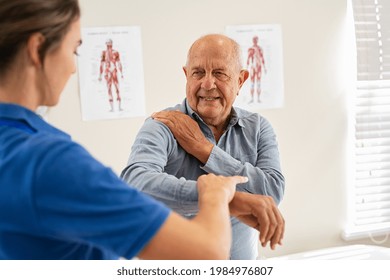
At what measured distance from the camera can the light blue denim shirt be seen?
1.35 meters

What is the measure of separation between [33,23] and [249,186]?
892mm

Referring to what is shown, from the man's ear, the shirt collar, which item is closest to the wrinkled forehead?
the shirt collar

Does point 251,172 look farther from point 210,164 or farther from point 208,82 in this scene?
point 208,82

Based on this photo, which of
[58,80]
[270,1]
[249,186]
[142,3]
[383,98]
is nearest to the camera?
[58,80]

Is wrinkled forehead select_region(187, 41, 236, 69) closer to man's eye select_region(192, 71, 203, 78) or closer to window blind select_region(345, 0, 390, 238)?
man's eye select_region(192, 71, 203, 78)

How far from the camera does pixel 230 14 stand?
2.90 metres

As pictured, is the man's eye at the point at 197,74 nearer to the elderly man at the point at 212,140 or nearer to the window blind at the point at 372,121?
the elderly man at the point at 212,140

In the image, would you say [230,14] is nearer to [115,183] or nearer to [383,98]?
[383,98]


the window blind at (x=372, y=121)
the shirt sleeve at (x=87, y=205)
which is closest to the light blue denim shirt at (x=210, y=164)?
the shirt sleeve at (x=87, y=205)

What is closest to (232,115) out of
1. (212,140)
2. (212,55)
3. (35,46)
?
(212,140)

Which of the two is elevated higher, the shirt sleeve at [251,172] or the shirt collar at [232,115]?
the shirt collar at [232,115]

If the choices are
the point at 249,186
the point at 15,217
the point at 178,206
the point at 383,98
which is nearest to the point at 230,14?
the point at 383,98

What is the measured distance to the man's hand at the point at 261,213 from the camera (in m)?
1.23

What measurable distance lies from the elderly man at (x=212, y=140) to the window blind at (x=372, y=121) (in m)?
1.72
